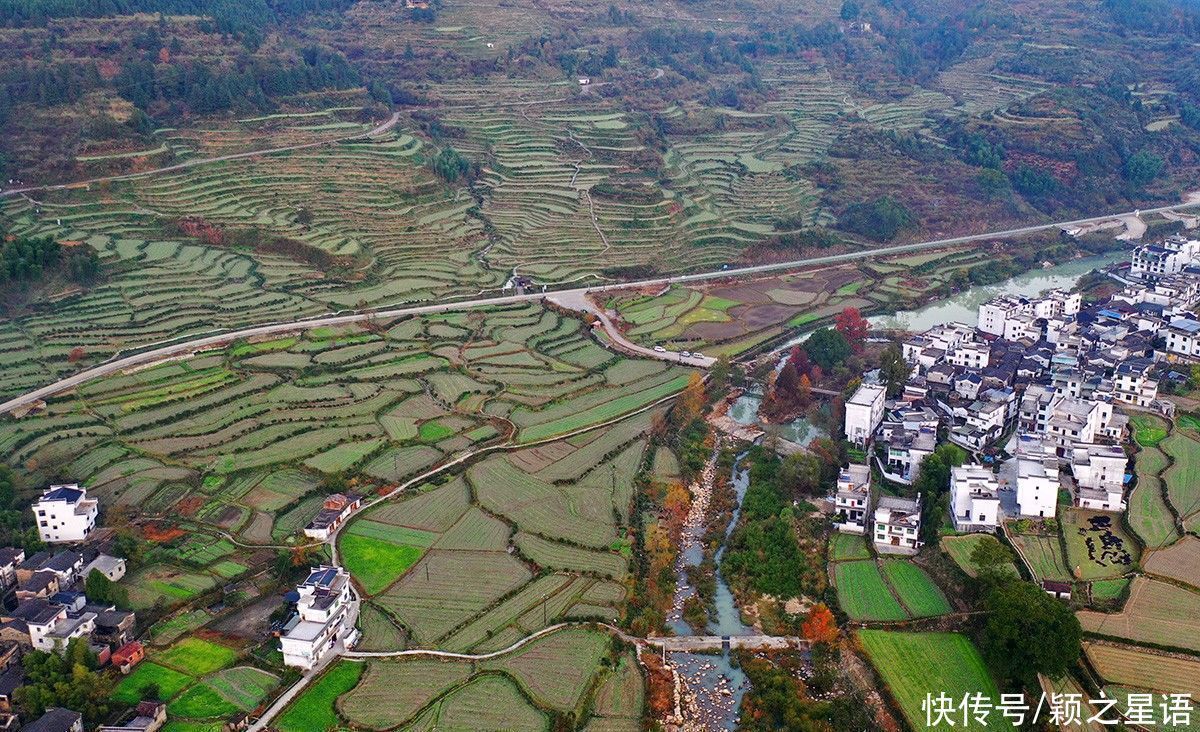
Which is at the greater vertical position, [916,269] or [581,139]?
[581,139]

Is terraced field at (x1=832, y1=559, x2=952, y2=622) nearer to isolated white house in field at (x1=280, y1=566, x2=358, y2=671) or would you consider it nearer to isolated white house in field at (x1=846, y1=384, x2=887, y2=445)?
isolated white house in field at (x1=846, y1=384, x2=887, y2=445)

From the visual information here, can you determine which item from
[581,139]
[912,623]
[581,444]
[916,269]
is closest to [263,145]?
[581,139]

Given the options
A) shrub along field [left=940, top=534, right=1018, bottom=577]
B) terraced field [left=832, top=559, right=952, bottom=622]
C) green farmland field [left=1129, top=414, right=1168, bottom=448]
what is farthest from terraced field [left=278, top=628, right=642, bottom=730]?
green farmland field [left=1129, top=414, right=1168, bottom=448]

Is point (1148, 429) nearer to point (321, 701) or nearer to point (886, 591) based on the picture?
point (886, 591)

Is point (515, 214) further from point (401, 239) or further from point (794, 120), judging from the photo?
point (794, 120)

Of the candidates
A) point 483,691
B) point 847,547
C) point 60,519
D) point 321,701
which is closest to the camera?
point 321,701

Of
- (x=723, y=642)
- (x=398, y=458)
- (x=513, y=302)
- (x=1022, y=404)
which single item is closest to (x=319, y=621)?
(x=398, y=458)

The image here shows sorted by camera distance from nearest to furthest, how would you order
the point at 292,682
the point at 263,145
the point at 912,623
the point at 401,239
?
the point at 292,682 < the point at 912,623 < the point at 401,239 < the point at 263,145
